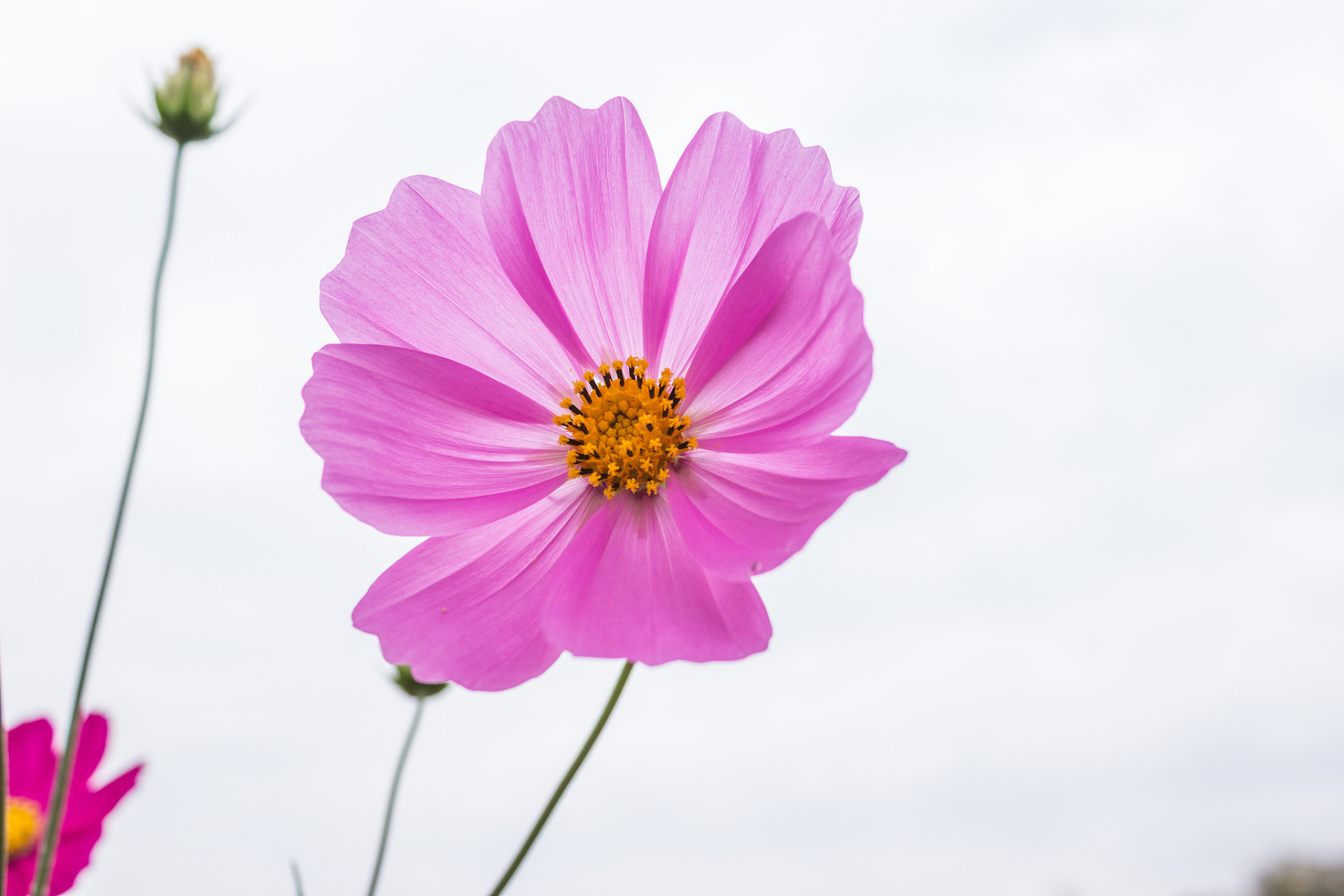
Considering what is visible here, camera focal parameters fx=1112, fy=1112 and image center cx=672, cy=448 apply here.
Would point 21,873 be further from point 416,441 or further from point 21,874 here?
point 416,441

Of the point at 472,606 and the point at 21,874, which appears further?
the point at 21,874

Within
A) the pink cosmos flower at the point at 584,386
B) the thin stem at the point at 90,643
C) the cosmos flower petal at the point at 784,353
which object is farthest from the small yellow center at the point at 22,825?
the cosmos flower petal at the point at 784,353

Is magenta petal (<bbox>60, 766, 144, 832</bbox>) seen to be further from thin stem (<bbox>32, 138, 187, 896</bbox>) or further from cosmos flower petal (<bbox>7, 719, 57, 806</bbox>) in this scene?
thin stem (<bbox>32, 138, 187, 896</bbox>)

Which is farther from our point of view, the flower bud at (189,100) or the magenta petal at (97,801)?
the magenta petal at (97,801)

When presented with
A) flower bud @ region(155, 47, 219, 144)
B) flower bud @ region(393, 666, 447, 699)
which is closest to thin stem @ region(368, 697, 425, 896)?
flower bud @ region(393, 666, 447, 699)

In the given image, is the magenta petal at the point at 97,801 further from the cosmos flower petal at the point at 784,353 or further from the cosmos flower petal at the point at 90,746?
the cosmos flower petal at the point at 784,353

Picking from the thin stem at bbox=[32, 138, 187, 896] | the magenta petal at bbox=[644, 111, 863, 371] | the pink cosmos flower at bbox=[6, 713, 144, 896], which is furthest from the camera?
the pink cosmos flower at bbox=[6, 713, 144, 896]

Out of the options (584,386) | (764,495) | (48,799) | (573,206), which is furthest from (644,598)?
(48,799)
